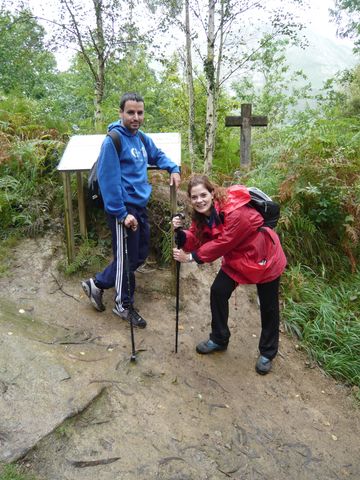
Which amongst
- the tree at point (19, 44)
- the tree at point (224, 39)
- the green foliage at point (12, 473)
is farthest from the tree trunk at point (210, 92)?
the green foliage at point (12, 473)

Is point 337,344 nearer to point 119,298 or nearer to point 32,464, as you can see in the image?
point 119,298

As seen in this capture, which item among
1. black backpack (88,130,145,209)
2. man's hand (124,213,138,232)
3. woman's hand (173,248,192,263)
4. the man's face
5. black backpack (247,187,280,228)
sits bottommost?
woman's hand (173,248,192,263)

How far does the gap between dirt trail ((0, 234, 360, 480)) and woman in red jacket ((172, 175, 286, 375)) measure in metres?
0.57

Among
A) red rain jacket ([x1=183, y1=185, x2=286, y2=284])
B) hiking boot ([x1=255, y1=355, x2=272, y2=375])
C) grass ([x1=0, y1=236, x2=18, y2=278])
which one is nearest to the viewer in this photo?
red rain jacket ([x1=183, y1=185, x2=286, y2=284])

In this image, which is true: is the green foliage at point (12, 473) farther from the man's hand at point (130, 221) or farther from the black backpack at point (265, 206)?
the black backpack at point (265, 206)

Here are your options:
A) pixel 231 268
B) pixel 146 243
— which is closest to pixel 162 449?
pixel 231 268

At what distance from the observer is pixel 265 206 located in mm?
3336

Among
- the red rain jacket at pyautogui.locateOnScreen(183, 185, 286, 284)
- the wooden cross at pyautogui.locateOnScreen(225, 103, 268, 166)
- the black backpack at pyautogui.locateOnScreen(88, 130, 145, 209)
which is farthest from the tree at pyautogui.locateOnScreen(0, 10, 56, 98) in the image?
the red rain jacket at pyautogui.locateOnScreen(183, 185, 286, 284)

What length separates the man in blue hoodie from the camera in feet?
11.6

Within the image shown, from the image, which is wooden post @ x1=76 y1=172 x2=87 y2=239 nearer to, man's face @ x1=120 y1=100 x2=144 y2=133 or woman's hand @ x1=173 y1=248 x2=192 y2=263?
man's face @ x1=120 y1=100 x2=144 y2=133

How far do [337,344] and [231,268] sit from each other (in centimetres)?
177

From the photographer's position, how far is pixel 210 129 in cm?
728

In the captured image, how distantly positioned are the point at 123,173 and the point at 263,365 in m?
2.41

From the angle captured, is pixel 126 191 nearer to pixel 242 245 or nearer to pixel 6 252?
pixel 242 245
